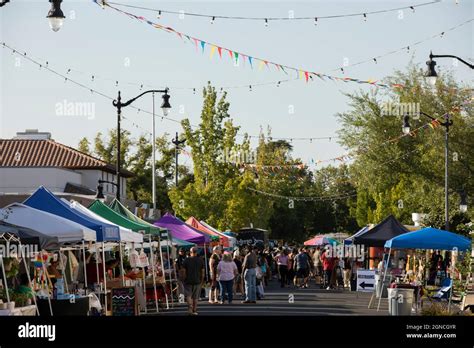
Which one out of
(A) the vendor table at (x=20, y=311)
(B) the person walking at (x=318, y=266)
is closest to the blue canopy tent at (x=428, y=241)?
(A) the vendor table at (x=20, y=311)

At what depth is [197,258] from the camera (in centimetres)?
2855

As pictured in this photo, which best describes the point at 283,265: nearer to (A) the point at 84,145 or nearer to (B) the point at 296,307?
(B) the point at 296,307

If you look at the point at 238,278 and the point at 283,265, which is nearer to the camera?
the point at 238,278

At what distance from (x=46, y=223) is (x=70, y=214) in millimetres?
2367

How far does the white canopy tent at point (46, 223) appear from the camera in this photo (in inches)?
931

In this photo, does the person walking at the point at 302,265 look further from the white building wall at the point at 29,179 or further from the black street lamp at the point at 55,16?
the black street lamp at the point at 55,16

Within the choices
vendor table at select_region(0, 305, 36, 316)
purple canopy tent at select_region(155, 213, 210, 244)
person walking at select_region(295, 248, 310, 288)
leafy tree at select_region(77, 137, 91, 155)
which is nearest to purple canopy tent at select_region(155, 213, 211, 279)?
Answer: purple canopy tent at select_region(155, 213, 210, 244)

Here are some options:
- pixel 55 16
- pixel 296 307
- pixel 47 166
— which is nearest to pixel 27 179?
pixel 47 166

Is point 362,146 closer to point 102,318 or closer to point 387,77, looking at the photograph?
point 387,77

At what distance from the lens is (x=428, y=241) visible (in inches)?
1204

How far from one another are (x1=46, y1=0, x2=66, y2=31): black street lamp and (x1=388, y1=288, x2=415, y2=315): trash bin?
10438 mm

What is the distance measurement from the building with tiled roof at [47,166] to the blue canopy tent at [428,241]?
141 ft

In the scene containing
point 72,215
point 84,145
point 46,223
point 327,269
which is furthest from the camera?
point 84,145

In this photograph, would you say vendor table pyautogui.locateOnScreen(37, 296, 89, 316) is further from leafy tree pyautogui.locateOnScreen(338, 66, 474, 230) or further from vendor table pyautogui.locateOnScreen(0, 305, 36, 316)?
leafy tree pyautogui.locateOnScreen(338, 66, 474, 230)
